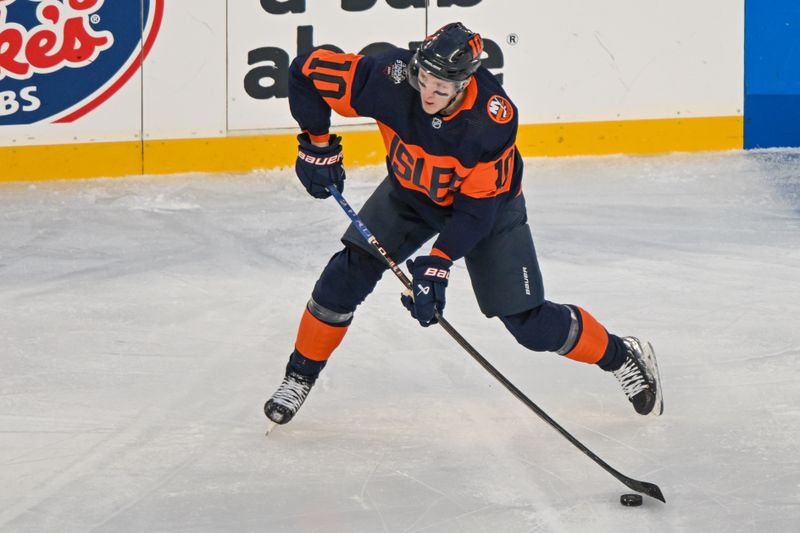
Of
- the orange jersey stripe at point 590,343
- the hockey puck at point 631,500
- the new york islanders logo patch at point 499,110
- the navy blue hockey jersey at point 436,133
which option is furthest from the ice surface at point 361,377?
the new york islanders logo patch at point 499,110

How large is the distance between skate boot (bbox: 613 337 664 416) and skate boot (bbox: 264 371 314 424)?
0.79m

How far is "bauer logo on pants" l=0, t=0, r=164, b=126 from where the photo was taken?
5.57m

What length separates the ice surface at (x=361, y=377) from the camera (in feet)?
9.12

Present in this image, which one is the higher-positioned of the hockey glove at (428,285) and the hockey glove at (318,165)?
the hockey glove at (318,165)

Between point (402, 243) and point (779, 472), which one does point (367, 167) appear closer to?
point (402, 243)

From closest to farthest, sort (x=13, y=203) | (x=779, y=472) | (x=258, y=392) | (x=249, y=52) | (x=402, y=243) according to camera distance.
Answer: (x=779, y=472) → (x=402, y=243) → (x=258, y=392) → (x=13, y=203) → (x=249, y=52)

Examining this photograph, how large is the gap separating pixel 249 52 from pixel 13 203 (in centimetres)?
124

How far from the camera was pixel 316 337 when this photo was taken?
127 inches

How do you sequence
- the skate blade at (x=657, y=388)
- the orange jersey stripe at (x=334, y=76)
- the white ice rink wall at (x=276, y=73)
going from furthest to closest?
1. the white ice rink wall at (x=276, y=73)
2. the skate blade at (x=657, y=388)
3. the orange jersey stripe at (x=334, y=76)

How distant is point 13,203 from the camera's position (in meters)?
5.44

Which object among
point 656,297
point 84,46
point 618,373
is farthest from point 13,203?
point 618,373

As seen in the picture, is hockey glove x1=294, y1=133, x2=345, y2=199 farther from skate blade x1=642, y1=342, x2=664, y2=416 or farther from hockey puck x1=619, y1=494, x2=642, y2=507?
hockey puck x1=619, y1=494, x2=642, y2=507

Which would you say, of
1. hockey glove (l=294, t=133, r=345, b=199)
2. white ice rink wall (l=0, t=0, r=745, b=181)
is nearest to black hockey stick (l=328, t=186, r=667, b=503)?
hockey glove (l=294, t=133, r=345, b=199)

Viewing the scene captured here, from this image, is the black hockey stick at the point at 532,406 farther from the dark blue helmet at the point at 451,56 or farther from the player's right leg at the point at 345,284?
the dark blue helmet at the point at 451,56
